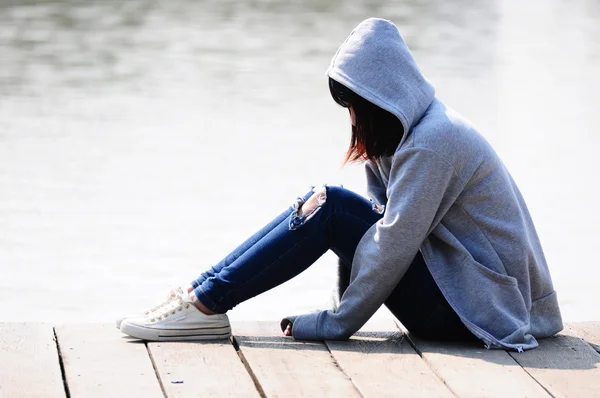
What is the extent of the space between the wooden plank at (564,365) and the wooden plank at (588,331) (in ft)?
0.16

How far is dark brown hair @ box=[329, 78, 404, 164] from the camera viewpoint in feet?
10.3

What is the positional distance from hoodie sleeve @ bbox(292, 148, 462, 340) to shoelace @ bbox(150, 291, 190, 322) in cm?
44

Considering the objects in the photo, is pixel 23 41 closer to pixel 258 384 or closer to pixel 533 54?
pixel 533 54

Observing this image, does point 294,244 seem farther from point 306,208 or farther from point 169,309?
point 169,309

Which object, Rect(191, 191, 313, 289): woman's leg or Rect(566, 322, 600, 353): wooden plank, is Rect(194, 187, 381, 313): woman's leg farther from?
Rect(566, 322, 600, 353): wooden plank

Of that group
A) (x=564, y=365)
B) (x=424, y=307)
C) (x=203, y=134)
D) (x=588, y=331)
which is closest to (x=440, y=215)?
(x=424, y=307)

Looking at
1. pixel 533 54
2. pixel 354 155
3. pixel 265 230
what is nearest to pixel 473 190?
pixel 354 155

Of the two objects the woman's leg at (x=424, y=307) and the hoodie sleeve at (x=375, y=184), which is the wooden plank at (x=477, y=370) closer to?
the woman's leg at (x=424, y=307)

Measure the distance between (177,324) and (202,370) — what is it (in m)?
0.30

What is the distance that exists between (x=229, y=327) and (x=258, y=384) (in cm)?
43

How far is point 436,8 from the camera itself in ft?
52.0

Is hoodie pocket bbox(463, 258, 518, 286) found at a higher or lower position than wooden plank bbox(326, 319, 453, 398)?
higher

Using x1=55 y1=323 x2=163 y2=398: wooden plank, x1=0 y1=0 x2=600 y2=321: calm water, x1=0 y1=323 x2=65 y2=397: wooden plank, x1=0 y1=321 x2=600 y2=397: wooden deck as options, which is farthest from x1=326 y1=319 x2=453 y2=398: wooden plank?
x1=0 y1=0 x2=600 y2=321: calm water

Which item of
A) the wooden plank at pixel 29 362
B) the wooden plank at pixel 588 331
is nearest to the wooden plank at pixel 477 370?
the wooden plank at pixel 588 331
